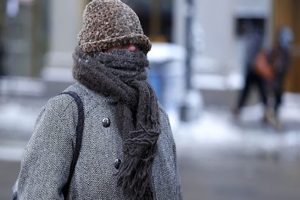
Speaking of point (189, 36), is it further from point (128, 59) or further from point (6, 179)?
point (128, 59)

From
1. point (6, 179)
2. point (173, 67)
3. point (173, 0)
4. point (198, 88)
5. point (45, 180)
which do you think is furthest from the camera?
point (173, 0)

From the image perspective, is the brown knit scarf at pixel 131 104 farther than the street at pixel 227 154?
No

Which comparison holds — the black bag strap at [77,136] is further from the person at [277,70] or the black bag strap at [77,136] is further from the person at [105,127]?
the person at [277,70]

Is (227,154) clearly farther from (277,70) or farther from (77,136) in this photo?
(77,136)

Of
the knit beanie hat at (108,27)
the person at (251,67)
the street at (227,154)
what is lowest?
the street at (227,154)

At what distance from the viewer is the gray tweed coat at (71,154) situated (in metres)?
2.93

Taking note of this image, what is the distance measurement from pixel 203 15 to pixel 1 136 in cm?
661

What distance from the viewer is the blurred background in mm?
10734

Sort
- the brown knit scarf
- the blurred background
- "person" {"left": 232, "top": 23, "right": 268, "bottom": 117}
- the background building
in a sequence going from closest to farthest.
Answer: the brown knit scarf → the blurred background → "person" {"left": 232, "top": 23, "right": 268, "bottom": 117} → the background building

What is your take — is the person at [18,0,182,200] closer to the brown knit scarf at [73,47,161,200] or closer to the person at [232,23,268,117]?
the brown knit scarf at [73,47,161,200]

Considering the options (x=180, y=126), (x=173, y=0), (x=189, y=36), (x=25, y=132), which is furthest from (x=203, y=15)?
(x=25, y=132)

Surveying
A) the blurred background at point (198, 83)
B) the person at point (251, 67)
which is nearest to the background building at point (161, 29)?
the blurred background at point (198, 83)

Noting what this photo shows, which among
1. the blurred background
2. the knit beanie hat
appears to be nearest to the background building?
the blurred background

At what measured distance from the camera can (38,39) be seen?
20.8 metres
